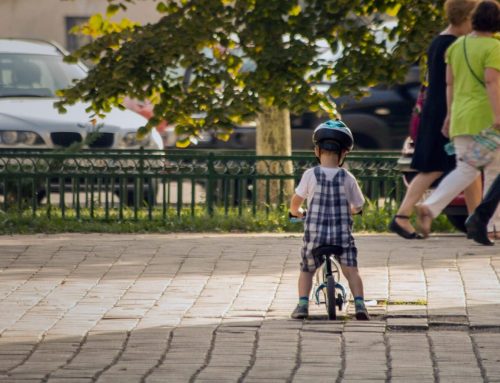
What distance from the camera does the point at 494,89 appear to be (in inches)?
410

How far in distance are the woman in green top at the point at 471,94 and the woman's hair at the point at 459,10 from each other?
372 millimetres

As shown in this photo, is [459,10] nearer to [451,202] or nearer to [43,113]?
[451,202]

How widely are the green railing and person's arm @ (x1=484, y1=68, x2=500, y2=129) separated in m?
3.59

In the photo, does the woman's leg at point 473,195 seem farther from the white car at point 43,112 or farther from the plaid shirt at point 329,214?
the white car at point 43,112

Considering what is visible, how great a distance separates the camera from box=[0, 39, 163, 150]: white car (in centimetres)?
1542

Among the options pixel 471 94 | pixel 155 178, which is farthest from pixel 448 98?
pixel 155 178

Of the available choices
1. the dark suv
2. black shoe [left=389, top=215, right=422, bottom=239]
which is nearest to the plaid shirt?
black shoe [left=389, top=215, right=422, bottom=239]

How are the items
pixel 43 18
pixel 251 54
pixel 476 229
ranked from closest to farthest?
1. pixel 476 229
2. pixel 251 54
3. pixel 43 18

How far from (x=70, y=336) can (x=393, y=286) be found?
8.28 ft

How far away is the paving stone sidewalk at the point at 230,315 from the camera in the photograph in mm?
7234

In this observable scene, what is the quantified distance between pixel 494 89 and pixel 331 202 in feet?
7.37

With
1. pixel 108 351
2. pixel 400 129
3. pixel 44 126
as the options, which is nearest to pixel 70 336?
pixel 108 351

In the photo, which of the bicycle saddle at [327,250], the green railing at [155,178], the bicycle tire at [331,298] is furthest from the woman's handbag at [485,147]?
the green railing at [155,178]

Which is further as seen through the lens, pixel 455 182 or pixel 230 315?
pixel 455 182
